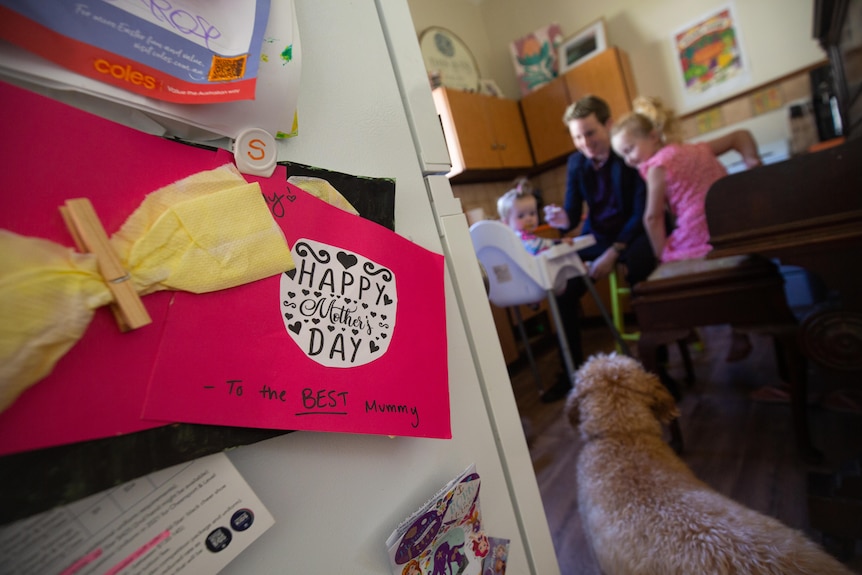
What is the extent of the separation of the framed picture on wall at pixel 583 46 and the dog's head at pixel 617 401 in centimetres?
292

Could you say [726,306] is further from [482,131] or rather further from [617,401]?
[482,131]

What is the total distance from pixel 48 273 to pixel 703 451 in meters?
1.72

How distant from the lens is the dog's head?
0.95 m

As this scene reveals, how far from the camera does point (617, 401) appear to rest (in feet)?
3.25

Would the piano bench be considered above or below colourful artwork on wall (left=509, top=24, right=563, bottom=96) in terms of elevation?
below

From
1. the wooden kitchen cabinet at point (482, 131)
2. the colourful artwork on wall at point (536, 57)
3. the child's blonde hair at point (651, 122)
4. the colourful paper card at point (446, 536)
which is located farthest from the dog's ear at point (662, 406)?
the colourful artwork on wall at point (536, 57)

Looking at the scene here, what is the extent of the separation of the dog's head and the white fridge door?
54 centimetres

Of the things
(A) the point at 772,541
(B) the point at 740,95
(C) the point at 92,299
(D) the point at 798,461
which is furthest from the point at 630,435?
(B) the point at 740,95

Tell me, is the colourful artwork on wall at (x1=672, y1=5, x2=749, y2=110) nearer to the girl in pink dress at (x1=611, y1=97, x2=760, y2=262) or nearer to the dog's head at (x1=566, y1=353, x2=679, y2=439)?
the girl in pink dress at (x1=611, y1=97, x2=760, y2=262)

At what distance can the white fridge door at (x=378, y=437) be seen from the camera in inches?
11.0

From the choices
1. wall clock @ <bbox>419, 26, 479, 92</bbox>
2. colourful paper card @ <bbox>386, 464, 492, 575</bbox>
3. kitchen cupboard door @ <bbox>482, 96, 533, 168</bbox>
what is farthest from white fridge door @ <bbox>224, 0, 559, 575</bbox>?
kitchen cupboard door @ <bbox>482, 96, 533, 168</bbox>

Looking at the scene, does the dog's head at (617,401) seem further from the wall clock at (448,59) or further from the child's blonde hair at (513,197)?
the wall clock at (448,59)

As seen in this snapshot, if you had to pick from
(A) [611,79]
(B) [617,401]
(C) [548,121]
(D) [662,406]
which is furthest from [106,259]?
(C) [548,121]

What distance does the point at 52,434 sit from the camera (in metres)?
0.18
